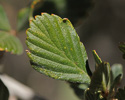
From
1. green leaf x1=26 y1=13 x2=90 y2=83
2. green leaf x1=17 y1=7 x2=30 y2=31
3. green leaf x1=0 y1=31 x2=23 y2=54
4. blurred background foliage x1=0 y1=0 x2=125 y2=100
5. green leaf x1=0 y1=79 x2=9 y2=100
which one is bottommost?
green leaf x1=0 y1=79 x2=9 y2=100

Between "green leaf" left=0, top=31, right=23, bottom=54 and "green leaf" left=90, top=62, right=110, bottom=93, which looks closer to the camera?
"green leaf" left=90, top=62, right=110, bottom=93

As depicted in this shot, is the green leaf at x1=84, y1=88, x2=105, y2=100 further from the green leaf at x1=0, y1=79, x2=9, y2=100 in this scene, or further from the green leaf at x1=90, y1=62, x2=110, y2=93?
the green leaf at x1=0, y1=79, x2=9, y2=100

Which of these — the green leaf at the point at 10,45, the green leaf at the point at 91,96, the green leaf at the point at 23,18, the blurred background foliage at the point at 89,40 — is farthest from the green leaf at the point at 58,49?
the blurred background foliage at the point at 89,40

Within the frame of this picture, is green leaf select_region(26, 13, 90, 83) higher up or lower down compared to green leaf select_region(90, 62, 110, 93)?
higher up

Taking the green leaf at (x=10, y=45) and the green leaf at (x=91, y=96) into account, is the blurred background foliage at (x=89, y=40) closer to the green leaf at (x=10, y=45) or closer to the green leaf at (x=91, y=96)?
the green leaf at (x=10, y=45)

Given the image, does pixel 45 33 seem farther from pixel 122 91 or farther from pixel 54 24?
pixel 122 91

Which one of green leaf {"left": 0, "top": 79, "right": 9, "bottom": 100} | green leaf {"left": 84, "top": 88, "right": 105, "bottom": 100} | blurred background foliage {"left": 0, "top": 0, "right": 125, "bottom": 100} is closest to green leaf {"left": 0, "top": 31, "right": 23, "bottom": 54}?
green leaf {"left": 0, "top": 79, "right": 9, "bottom": 100}

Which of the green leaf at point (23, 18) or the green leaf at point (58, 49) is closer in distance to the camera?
the green leaf at point (58, 49)

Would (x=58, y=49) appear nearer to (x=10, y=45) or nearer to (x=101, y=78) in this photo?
(x=101, y=78)
